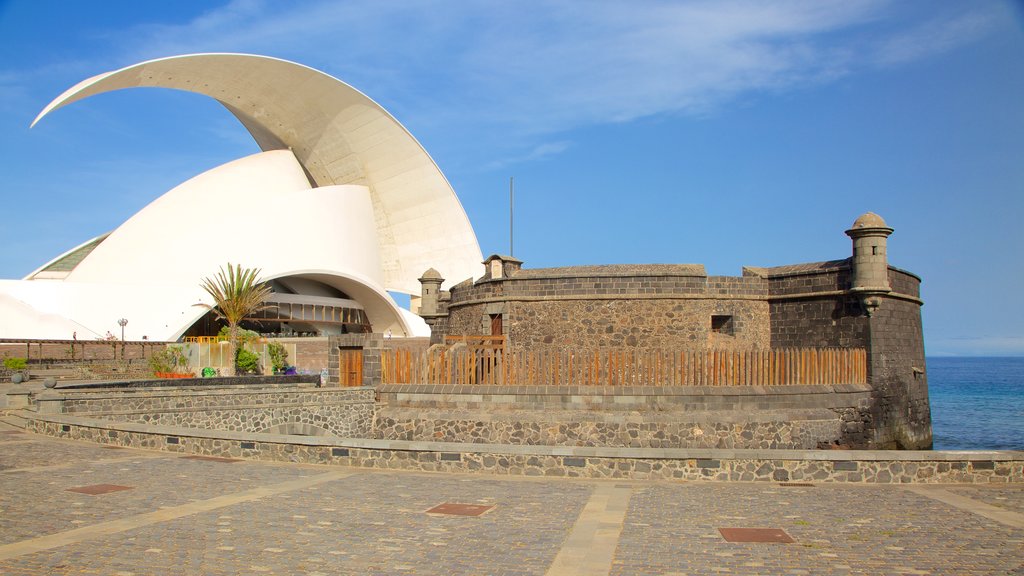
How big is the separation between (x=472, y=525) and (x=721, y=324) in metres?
13.7

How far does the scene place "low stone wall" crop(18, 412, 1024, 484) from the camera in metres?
8.62

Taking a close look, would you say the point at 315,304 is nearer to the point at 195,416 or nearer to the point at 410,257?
the point at 410,257

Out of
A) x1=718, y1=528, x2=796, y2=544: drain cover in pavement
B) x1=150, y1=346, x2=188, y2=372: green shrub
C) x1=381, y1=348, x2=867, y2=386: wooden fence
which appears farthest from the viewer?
x1=150, y1=346, x2=188, y2=372: green shrub

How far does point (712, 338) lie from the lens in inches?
733

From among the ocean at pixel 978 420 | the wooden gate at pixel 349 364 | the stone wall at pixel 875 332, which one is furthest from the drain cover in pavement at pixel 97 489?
the ocean at pixel 978 420

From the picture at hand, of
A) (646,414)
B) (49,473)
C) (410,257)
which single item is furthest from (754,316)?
(410,257)

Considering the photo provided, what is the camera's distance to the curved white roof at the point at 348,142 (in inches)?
1704

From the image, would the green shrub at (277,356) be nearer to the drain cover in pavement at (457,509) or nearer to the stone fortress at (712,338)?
the stone fortress at (712,338)

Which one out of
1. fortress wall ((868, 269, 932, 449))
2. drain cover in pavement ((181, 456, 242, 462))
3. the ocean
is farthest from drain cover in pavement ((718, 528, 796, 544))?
the ocean

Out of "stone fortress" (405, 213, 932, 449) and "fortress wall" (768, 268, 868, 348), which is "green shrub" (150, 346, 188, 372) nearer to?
"stone fortress" (405, 213, 932, 449)

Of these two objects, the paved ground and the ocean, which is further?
the ocean

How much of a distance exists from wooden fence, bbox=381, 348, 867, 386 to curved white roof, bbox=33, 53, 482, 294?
103 feet

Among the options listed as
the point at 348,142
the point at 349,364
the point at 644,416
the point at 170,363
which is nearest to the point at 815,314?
the point at 644,416

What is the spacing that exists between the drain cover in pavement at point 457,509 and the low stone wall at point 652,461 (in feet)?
6.33
